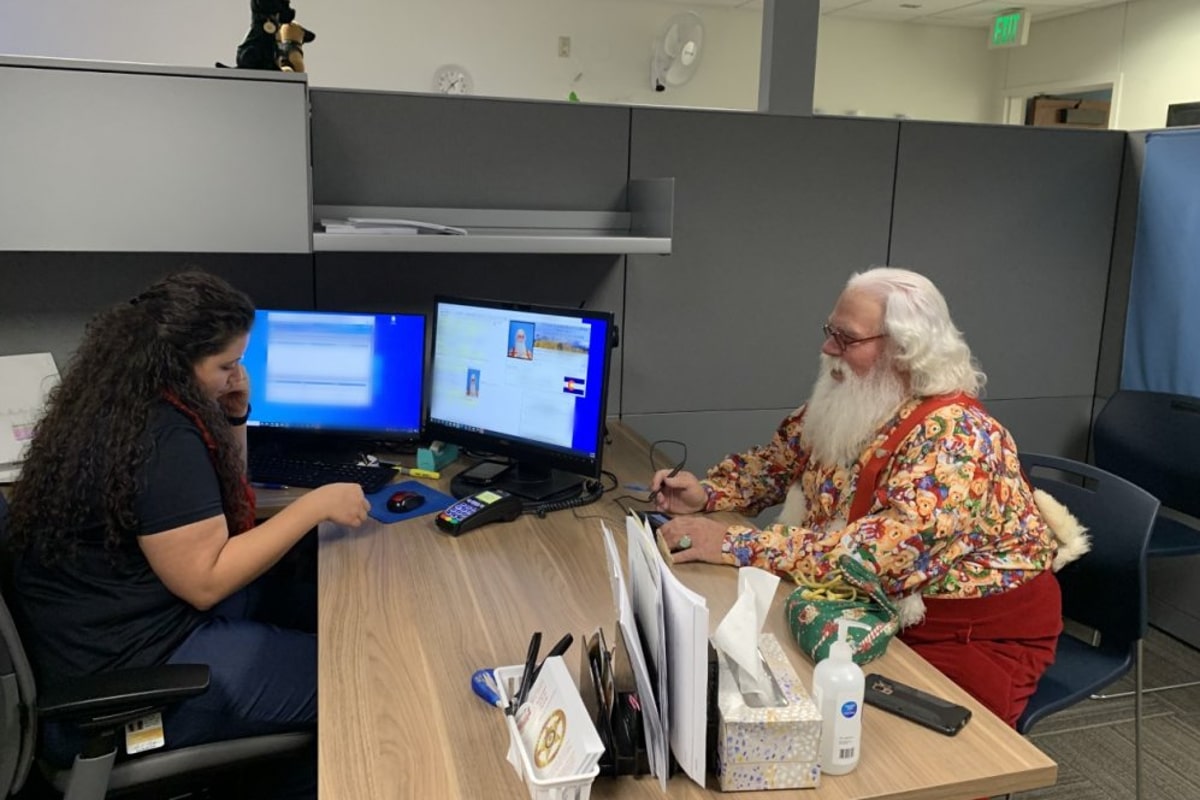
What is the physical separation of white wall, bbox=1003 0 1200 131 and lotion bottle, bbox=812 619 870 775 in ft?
21.7

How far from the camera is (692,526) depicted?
5.98ft

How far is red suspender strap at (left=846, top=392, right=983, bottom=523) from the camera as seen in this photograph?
5.76ft

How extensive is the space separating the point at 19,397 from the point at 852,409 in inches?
80.0

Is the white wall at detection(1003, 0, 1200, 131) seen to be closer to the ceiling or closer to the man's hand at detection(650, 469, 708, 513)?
the ceiling

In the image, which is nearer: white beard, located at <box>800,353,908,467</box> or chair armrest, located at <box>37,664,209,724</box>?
chair armrest, located at <box>37,664,209,724</box>

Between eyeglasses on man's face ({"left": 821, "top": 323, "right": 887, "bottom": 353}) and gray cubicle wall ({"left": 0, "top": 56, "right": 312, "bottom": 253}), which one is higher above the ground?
gray cubicle wall ({"left": 0, "top": 56, "right": 312, "bottom": 253})

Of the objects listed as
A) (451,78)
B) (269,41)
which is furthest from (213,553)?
(451,78)

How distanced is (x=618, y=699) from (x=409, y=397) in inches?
55.5

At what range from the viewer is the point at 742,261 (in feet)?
9.57

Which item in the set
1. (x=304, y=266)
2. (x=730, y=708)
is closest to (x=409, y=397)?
(x=304, y=266)

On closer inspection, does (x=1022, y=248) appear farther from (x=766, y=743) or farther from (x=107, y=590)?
(x=107, y=590)

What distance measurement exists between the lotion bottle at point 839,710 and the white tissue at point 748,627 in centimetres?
7

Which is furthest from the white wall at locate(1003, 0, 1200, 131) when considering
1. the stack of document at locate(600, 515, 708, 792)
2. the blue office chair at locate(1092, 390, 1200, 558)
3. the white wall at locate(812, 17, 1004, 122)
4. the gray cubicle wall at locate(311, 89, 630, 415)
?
the stack of document at locate(600, 515, 708, 792)

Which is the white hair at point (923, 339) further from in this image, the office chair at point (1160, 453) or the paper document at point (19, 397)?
the paper document at point (19, 397)
